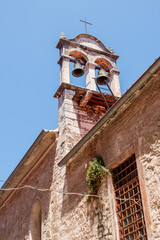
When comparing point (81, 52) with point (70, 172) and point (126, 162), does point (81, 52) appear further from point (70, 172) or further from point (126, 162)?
point (126, 162)

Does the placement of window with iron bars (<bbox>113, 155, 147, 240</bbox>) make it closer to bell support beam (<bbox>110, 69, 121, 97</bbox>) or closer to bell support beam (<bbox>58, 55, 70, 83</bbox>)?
bell support beam (<bbox>58, 55, 70, 83</bbox>)

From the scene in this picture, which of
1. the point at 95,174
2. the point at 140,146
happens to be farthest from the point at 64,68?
the point at 140,146

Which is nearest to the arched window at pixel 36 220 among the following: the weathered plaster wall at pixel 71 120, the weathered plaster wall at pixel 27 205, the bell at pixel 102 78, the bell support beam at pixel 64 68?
the weathered plaster wall at pixel 27 205

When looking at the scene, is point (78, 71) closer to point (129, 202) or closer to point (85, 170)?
point (85, 170)

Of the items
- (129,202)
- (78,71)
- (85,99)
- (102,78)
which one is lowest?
(129,202)

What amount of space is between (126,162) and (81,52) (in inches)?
220

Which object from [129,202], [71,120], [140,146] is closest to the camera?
[140,146]

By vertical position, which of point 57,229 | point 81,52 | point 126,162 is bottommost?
point 57,229

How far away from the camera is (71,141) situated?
855 cm

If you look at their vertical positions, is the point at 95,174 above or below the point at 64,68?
below

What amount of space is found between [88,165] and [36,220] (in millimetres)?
3425

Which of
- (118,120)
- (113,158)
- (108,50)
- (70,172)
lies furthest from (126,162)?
(108,50)

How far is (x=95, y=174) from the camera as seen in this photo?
6625 millimetres

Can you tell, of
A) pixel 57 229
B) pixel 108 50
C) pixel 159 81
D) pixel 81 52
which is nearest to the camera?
pixel 159 81
